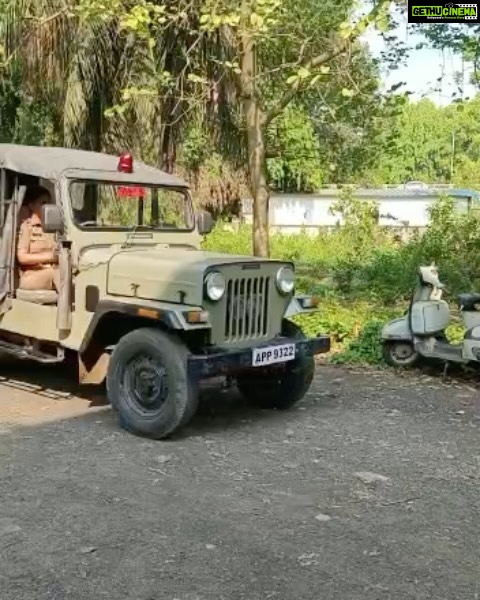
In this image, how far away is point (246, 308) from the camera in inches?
253

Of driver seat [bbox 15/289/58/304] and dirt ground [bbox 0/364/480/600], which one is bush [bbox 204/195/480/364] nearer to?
dirt ground [bbox 0/364/480/600]

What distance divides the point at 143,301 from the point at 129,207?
1482mm

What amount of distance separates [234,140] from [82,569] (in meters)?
11.7

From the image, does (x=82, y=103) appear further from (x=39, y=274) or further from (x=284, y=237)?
(x=284, y=237)

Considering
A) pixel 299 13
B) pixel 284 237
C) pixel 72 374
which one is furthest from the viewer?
pixel 284 237

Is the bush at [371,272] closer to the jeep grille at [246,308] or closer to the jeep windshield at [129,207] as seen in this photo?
the jeep windshield at [129,207]

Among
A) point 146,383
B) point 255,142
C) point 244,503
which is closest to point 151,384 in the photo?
point 146,383

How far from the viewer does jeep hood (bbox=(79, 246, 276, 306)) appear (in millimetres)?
6062

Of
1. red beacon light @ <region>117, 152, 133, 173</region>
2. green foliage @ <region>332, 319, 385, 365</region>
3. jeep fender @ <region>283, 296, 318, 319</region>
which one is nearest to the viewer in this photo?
jeep fender @ <region>283, 296, 318, 319</region>

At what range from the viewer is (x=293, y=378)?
705cm

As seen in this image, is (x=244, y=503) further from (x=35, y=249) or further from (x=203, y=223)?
(x=203, y=223)

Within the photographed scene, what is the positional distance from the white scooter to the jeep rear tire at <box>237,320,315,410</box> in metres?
1.78

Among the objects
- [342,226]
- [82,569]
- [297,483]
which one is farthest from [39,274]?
[342,226]

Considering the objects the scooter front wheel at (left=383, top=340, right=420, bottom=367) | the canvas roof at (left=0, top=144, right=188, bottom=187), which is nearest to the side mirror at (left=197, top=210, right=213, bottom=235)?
the canvas roof at (left=0, top=144, right=188, bottom=187)
